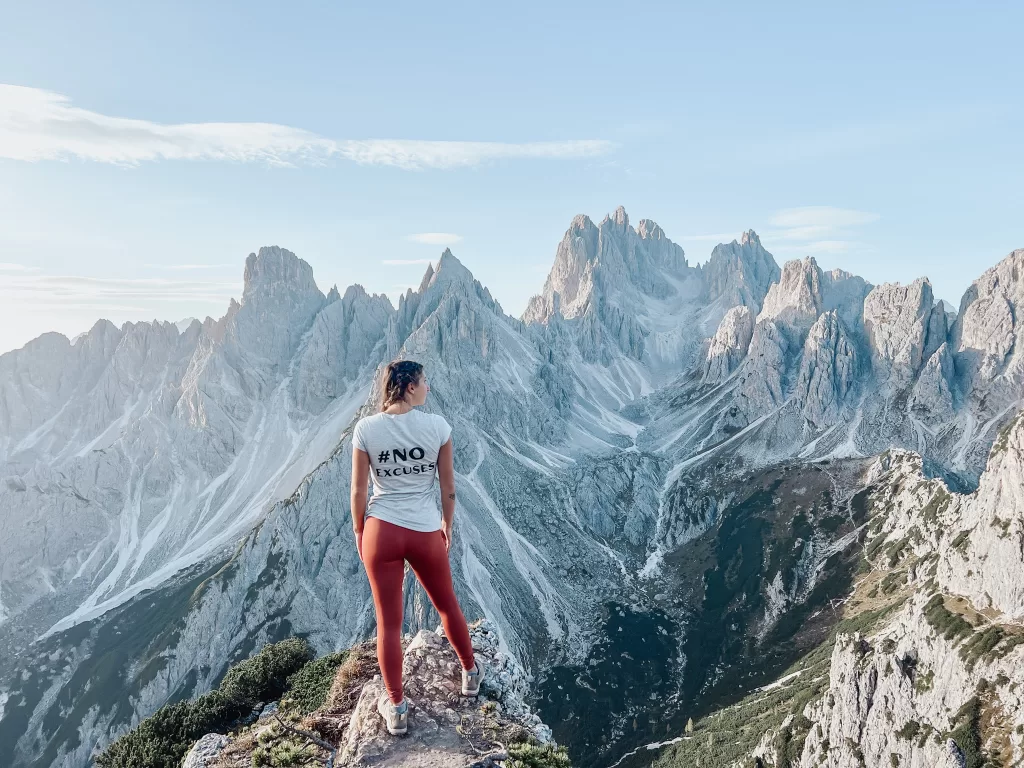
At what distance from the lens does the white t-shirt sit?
29.3ft

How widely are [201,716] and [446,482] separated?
2186 centimetres

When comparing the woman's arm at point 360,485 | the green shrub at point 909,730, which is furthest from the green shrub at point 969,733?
the woman's arm at point 360,485

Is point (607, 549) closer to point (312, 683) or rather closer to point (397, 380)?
point (312, 683)

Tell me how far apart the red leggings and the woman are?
17 mm

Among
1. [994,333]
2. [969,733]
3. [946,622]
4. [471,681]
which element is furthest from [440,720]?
[994,333]

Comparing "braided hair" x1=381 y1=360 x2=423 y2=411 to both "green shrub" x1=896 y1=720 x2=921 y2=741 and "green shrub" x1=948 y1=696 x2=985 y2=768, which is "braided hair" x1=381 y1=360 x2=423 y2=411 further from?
"green shrub" x1=896 y1=720 x2=921 y2=741

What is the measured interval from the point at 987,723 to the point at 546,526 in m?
100

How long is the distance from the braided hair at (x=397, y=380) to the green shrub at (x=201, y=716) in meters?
20.7

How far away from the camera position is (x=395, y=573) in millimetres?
9406

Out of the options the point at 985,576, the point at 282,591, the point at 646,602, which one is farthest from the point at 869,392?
the point at 282,591

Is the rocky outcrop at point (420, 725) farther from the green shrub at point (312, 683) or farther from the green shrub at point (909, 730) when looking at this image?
the green shrub at point (909, 730)

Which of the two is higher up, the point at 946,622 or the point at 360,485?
the point at 360,485

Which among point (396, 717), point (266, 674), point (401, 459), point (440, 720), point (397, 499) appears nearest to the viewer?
point (401, 459)

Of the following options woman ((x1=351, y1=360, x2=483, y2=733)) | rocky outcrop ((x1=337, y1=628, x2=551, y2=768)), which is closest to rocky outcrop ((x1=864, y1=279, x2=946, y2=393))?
rocky outcrop ((x1=337, y1=628, x2=551, y2=768))
